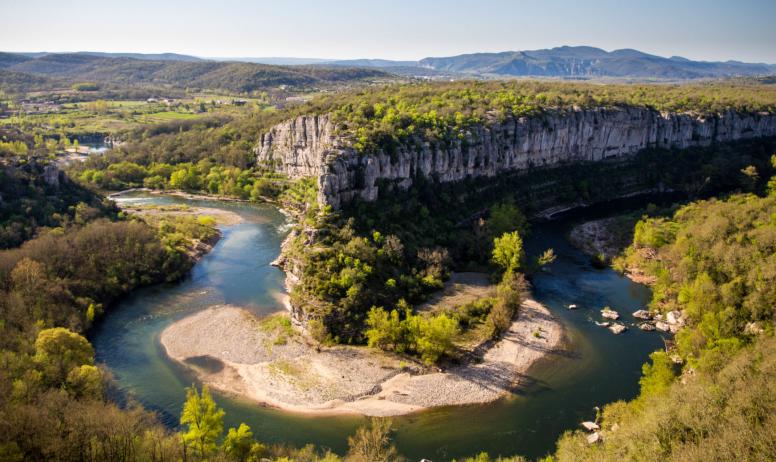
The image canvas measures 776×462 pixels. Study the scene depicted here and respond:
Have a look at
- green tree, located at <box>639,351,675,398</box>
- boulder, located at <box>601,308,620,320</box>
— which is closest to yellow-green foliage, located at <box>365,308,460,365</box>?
green tree, located at <box>639,351,675,398</box>

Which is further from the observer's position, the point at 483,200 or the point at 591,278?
the point at 483,200

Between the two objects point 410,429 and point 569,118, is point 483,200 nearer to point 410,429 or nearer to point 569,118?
point 569,118

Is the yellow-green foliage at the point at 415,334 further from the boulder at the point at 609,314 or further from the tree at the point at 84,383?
the tree at the point at 84,383

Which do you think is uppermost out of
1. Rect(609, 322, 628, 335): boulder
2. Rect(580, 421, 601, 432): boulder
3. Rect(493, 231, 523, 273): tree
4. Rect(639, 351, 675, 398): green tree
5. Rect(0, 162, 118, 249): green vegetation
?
Rect(0, 162, 118, 249): green vegetation

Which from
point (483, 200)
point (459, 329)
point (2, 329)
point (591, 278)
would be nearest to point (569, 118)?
point (483, 200)

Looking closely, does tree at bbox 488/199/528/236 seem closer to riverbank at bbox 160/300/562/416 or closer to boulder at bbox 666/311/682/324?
A: riverbank at bbox 160/300/562/416

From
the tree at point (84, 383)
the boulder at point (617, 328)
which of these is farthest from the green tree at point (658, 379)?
the tree at point (84, 383)
